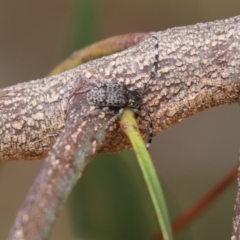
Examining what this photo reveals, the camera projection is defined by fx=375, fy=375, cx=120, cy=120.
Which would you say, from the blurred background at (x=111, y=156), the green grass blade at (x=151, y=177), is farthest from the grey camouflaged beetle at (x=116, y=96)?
the blurred background at (x=111, y=156)

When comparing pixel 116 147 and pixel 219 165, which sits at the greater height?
pixel 219 165

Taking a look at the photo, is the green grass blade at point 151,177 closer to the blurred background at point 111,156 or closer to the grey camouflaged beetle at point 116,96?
the grey camouflaged beetle at point 116,96

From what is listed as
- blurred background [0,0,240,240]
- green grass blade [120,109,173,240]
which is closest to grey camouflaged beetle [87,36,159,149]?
green grass blade [120,109,173,240]

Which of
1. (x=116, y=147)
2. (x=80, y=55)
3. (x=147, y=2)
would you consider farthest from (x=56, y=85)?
(x=147, y=2)

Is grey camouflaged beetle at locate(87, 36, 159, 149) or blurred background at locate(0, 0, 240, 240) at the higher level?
blurred background at locate(0, 0, 240, 240)

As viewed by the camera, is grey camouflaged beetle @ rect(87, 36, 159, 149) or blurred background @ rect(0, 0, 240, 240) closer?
grey camouflaged beetle @ rect(87, 36, 159, 149)

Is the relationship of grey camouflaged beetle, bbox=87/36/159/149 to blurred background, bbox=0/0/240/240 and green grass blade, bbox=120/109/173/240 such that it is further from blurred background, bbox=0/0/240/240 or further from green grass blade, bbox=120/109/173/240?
blurred background, bbox=0/0/240/240

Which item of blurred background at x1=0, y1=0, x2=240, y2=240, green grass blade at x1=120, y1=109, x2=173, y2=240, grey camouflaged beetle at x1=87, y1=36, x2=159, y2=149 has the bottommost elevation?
green grass blade at x1=120, y1=109, x2=173, y2=240

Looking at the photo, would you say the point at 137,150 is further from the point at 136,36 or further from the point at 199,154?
the point at 199,154
